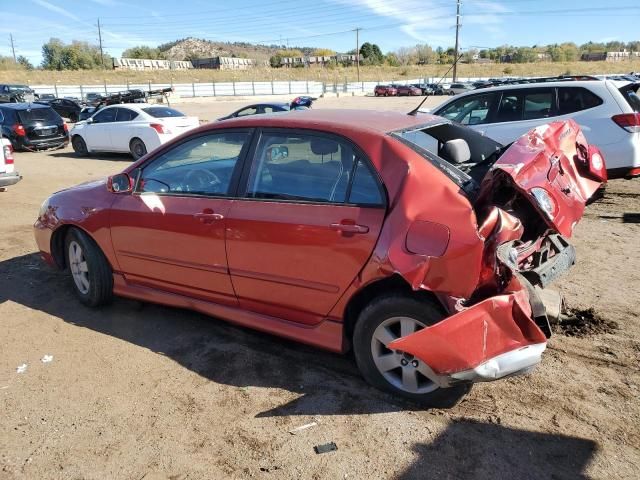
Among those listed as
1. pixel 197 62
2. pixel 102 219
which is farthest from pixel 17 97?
pixel 197 62

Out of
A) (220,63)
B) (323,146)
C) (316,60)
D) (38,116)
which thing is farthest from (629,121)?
(316,60)

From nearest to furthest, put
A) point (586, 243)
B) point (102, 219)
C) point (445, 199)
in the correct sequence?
point (445, 199) → point (102, 219) → point (586, 243)

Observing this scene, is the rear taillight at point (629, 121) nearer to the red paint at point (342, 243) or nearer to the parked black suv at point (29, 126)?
the red paint at point (342, 243)

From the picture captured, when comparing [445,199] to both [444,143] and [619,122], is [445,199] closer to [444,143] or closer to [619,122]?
[444,143]

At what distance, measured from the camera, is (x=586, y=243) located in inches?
230

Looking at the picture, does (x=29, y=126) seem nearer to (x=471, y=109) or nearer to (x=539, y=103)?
(x=471, y=109)

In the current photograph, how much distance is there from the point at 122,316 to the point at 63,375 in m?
0.94

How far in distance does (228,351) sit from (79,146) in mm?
14073

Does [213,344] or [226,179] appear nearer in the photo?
[226,179]

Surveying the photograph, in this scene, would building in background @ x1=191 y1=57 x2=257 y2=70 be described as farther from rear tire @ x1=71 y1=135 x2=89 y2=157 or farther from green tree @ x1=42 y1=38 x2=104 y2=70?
rear tire @ x1=71 y1=135 x2=89 y2=157

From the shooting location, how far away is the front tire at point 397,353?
112 inches

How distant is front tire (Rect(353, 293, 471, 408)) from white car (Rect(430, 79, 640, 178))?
17.8ft

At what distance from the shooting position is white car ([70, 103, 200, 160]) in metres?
13.6

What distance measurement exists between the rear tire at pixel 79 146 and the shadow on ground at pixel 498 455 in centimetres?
1534
